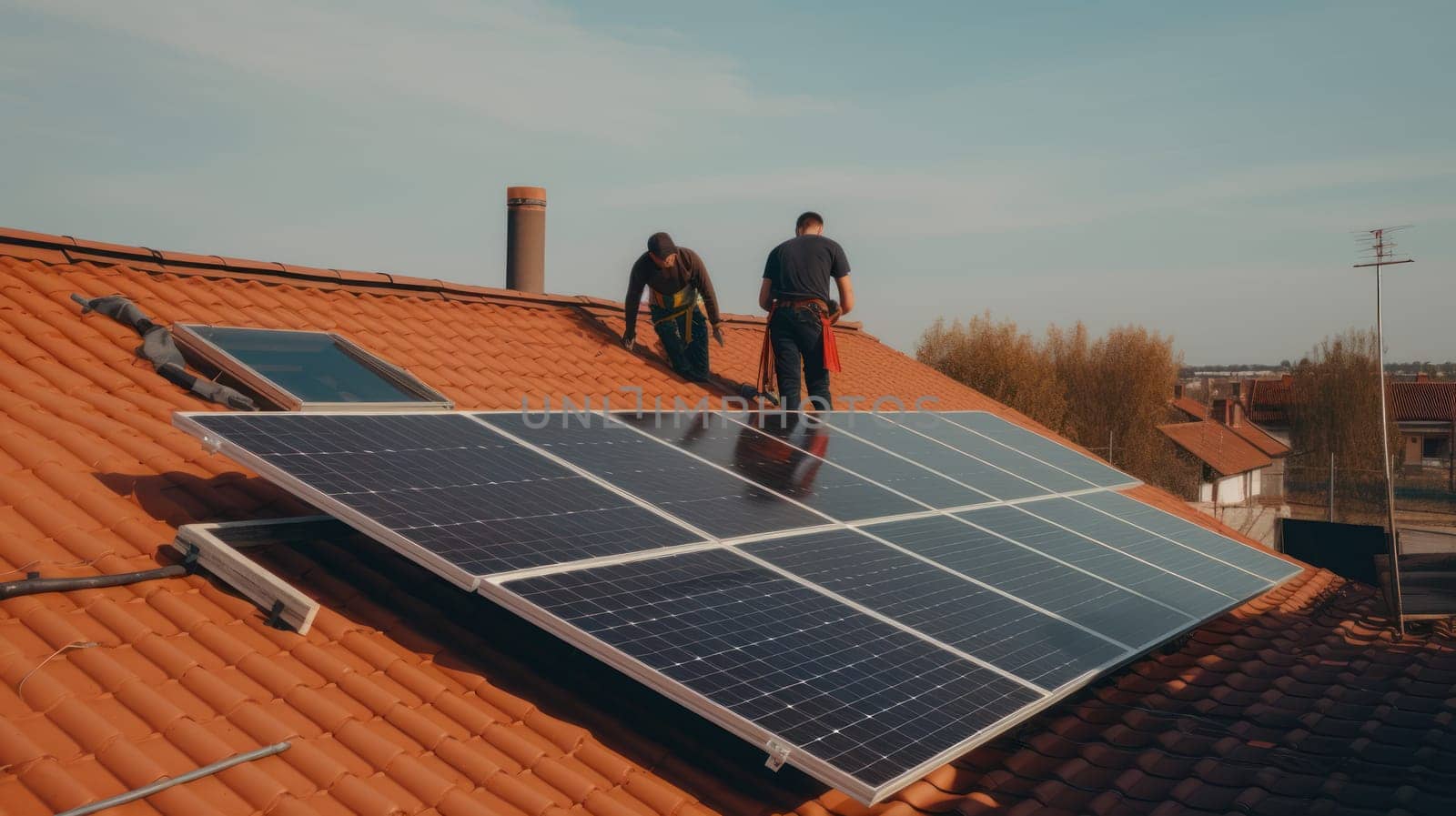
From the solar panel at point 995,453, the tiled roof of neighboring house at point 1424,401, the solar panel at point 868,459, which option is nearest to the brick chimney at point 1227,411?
the tiled roof of neighboring house at point 1424,401

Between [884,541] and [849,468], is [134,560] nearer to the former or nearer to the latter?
[884,541]

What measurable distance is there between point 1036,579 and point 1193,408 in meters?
87.5

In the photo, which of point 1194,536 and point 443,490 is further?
point 1194,536

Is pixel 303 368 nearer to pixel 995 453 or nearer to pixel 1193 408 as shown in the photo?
pixel 995 453

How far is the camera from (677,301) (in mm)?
12383

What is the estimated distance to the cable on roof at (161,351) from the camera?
7320 mm

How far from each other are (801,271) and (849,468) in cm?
348

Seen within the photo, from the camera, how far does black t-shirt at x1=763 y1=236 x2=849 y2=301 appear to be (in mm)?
10758

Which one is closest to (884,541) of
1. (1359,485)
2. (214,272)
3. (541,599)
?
(541,599)

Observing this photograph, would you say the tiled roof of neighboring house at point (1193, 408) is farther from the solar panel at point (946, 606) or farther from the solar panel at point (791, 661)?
the solar panel at point (791, 661)

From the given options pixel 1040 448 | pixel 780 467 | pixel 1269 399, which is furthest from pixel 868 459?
pixel 1269 399

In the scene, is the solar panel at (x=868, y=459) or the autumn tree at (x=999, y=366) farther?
the autumn tree at (x=999, y=366)

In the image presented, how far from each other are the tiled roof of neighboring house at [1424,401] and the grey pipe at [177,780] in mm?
99064

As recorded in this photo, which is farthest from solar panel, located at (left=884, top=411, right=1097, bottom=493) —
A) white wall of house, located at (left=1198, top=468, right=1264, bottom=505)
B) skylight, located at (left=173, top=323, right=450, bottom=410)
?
white wall of house, located at (left=1198, top=468, right=1264, bottom=505)
